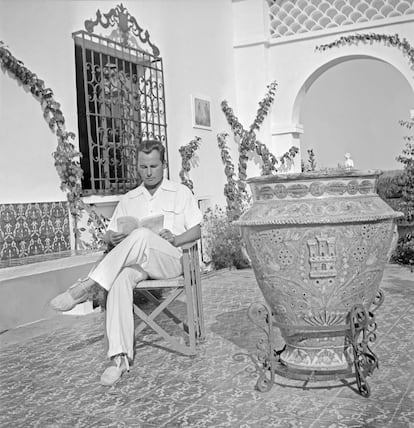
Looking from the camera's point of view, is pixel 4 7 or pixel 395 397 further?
pixel 4 7

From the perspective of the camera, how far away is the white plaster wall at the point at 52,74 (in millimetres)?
5094

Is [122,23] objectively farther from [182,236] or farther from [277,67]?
[182,236]

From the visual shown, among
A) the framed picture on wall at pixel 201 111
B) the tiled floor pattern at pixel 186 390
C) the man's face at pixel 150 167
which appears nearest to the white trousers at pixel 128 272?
the tiled floor pattern at pixel 186 390

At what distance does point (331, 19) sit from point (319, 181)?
585 cm

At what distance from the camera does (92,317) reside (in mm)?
4871

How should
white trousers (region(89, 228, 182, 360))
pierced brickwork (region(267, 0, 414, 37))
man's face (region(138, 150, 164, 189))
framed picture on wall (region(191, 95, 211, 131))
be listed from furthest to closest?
1. pierced brickwork (region(267, 0, 414, 37))
2. framed picture on wall (region(191, 95, 211, 131))
3. man's face (region(138, 150, 164, 189))
4. white trousers (region(89, 228, 182, 360))

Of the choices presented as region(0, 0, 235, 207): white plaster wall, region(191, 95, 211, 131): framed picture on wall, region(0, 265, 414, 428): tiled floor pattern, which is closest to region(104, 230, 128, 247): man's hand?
region(0, 265, 414, 428): tiled floor pattern

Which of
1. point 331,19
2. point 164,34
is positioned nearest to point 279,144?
point 331,19

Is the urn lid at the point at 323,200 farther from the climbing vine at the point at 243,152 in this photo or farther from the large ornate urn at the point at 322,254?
the climbing vine at the point at 243,152

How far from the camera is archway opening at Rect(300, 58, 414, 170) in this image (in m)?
12.1

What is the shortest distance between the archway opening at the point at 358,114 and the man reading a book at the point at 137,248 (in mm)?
8867

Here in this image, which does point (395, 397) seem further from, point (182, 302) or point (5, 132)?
point (5, 132)

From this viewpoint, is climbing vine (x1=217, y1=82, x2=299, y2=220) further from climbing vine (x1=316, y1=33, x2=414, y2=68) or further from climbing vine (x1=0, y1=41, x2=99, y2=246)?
climbing vine (x1=0, y1=41, x2=99, y2=246)

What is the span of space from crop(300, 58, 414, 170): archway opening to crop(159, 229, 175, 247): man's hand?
29.8 ft
